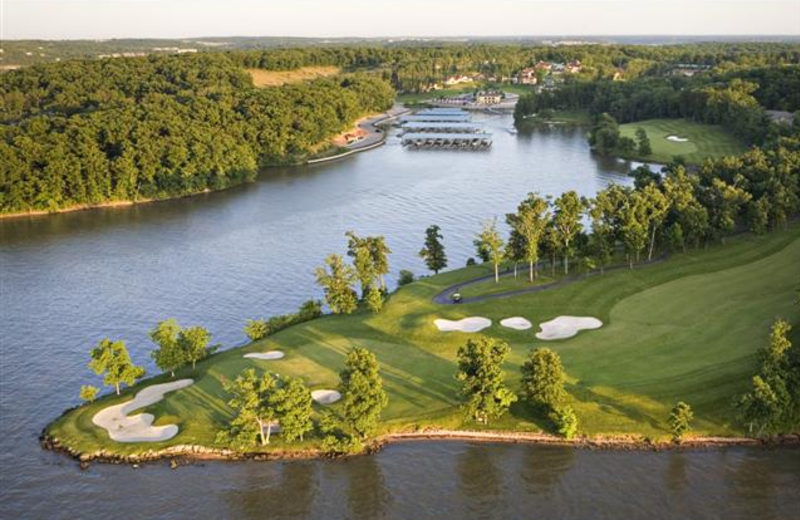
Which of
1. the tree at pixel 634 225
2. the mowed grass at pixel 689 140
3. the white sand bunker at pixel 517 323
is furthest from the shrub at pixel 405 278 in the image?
the mowed grass at pixel 689 140

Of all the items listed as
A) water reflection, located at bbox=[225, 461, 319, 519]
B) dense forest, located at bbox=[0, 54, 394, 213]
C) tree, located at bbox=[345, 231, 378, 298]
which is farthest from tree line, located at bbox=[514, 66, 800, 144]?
water reflection, located at bbox=[225, 461, 319, 519]

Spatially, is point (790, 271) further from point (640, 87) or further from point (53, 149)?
point (640, 87)

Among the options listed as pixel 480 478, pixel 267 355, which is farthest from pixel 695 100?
pixel 480 478

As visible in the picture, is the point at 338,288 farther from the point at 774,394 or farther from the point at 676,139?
the point at 676,139

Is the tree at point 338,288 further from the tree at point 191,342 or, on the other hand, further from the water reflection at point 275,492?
the water reflection at point 275,492

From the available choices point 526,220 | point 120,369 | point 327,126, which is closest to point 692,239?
point 526,220
